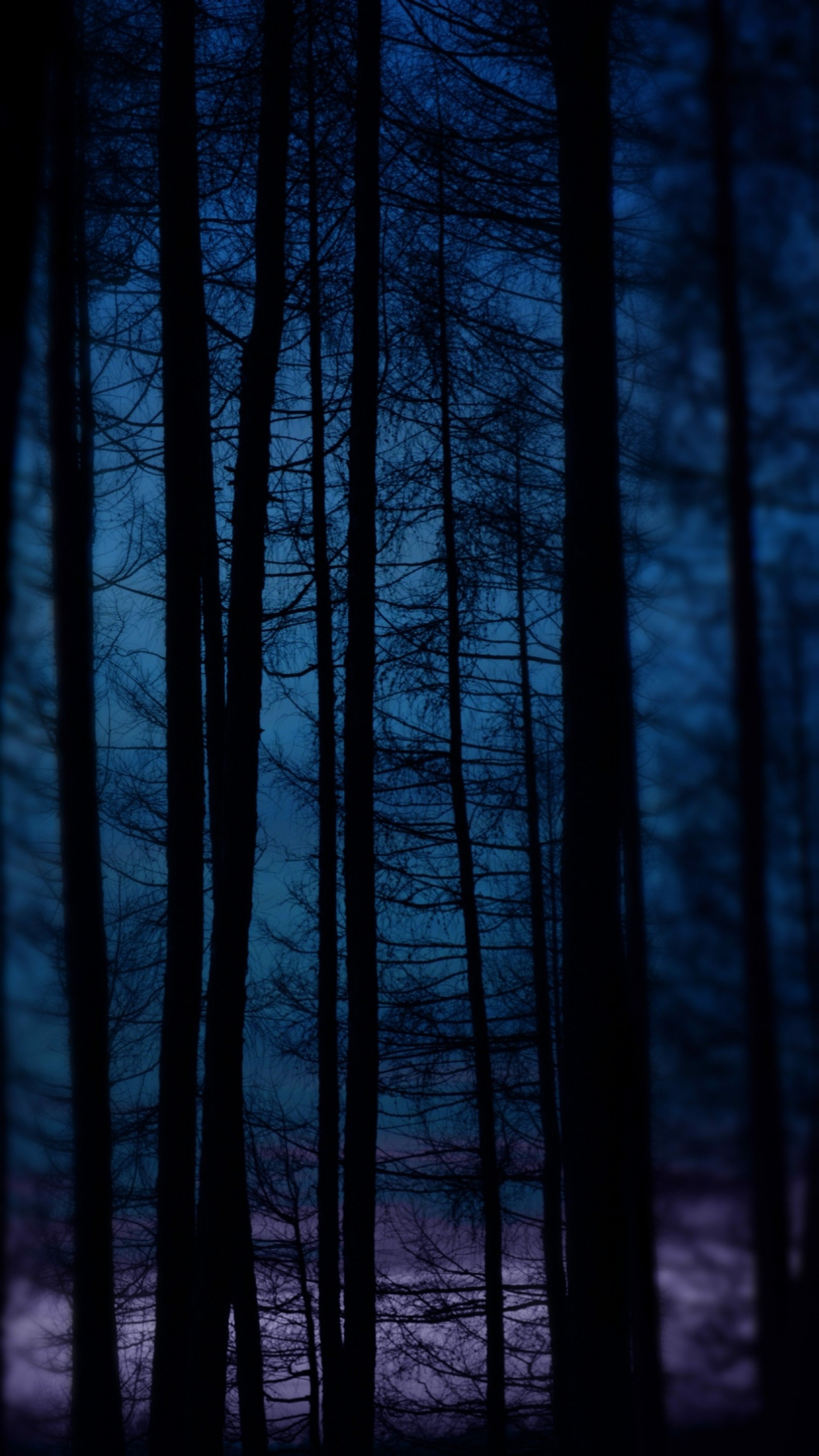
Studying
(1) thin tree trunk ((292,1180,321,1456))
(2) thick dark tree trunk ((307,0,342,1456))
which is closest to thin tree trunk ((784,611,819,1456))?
(2) thick dark tree trunk ((307,0,342,1456))

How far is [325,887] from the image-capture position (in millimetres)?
8797

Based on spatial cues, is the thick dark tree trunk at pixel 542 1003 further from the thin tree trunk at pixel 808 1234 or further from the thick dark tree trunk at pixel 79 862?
the thin tree trunk at pixel 808 1234

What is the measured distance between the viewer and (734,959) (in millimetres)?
2516

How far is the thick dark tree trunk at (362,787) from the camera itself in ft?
22.2

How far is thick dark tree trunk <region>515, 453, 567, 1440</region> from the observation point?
920 cm

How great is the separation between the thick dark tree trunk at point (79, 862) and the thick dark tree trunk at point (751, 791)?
4.71ft

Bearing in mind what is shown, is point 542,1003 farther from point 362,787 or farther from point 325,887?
point 362,787

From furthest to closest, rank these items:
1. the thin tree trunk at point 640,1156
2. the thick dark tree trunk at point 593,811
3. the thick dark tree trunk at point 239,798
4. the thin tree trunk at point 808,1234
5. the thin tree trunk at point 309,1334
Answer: the thin tree trunk at point 309,1334, the thick dark tree trunk at point 239,798, the thick dark tree trunk at point 593,811, the thin tree trunk at point 640,1156, the thin tree trunk at point 808,1234

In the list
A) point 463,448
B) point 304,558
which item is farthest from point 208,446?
point 463,448

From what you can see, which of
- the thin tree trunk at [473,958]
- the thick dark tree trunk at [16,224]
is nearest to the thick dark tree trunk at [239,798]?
the thin tree trunk at [473,958]

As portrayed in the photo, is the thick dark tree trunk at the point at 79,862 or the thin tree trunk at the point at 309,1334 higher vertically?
Answer: the thick dark tree trunk at the point at 79,862

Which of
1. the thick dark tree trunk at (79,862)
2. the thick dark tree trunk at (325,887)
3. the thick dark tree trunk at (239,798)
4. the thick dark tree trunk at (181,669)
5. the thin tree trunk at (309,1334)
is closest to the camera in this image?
the thick dark tree trunk at (79,862)

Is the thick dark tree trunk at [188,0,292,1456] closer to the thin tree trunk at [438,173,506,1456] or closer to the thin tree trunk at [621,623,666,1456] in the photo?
the thin tree trunk at [621,623,666,1456]

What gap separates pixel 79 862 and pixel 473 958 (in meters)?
4.81
